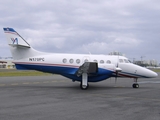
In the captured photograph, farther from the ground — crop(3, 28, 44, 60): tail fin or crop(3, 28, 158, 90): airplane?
crop(3, 28, 44, 60): tail fin

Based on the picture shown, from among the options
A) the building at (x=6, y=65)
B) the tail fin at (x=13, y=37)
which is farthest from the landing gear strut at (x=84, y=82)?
the building at (x=6, y=65)

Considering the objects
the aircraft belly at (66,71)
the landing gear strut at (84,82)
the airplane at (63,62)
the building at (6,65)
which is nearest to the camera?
the landing gear strut at (84,82)

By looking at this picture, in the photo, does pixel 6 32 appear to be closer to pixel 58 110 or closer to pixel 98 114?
pixel 58 110

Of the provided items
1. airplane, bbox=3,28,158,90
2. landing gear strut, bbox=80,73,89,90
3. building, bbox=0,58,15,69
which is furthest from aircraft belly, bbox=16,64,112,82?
building, bbox=0,58,15,69

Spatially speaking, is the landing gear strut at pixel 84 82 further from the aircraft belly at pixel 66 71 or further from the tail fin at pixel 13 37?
the tail fin at pixel 13 37

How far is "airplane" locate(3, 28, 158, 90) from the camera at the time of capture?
63.2 feet

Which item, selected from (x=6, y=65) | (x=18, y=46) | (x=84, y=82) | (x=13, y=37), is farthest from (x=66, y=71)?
(x=6, y=65)

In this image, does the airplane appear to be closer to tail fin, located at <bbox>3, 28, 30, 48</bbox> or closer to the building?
tail fin, located at <bbox>3, 28, 30, 48</bbox>

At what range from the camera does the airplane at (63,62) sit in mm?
19250

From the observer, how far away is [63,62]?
19.7m

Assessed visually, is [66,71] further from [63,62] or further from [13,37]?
[13,37]

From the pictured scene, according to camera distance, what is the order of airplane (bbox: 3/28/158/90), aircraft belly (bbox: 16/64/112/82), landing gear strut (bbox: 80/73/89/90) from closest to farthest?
1. landing gear strut (bbox: 80/73/89/90)
2. aircraft belly (bbox: 16/64/112/82)
3. airplane (bbox: 3/28/158/90)

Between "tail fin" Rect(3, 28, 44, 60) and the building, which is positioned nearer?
"tail fin" Rect(3, 28, 44, 60)

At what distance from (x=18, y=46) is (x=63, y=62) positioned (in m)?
4.12
